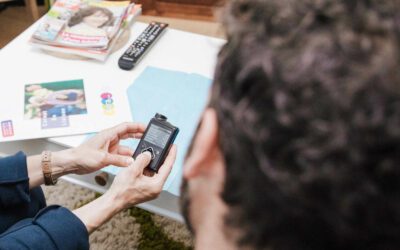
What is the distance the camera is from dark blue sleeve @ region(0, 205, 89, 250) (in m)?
0.81

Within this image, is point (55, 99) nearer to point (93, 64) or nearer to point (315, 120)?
point (93, 64)

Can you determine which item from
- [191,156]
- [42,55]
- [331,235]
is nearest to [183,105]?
[42,55]

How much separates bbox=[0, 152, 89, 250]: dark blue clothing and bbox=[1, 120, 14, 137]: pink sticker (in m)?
0.05

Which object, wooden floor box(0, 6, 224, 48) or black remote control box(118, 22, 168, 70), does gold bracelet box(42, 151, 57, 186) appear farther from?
wooden floor box(0, 6, 224, 48)

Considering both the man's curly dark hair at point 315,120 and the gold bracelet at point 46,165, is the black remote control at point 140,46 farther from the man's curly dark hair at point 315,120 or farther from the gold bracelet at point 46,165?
the man's curly dark hair at point 315,120

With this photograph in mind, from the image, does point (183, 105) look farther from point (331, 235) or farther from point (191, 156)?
point (331, 235)

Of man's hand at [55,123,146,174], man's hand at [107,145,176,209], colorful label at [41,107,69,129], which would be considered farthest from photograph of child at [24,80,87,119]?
man's hand at [107,145,176,209]

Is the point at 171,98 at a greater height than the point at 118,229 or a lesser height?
greater

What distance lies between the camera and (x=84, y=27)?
1.24 metres

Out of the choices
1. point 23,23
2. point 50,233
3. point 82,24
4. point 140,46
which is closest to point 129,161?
point 50,233

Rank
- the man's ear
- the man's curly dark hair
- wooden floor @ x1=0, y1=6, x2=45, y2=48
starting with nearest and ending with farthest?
the man's curly dark hair → the man's ear → wooden floor @ x1=0, y1=6, x2=45, y2=48

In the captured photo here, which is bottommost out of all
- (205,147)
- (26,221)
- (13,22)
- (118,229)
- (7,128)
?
(118,229)

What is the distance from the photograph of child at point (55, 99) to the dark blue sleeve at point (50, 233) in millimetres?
245

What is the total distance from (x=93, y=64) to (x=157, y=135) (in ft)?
1.31
